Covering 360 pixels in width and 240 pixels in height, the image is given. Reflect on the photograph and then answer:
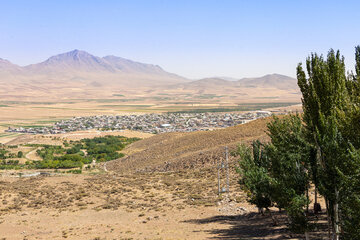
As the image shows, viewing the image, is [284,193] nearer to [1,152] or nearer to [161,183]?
[161,183]

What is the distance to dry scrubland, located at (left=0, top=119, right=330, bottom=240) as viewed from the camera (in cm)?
2000

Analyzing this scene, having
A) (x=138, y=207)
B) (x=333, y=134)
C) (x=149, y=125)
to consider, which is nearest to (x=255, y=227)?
(x=333, y=134)

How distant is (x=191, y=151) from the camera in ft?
167

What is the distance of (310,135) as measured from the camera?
12.9 m

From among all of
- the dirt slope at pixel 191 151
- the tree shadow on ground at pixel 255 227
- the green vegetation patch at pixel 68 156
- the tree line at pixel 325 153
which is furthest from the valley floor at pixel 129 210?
the green vegetation patch at pixel 68 156

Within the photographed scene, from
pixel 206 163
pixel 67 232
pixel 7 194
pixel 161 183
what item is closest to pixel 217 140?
pixel 206 163

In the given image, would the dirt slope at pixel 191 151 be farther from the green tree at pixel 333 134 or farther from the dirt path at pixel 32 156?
the green tree at pixel 333 134

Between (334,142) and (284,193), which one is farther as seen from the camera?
(284,193)

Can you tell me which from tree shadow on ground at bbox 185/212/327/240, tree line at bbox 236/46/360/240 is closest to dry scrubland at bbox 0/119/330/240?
tree shadow on ground at bbox 185/212/327/240

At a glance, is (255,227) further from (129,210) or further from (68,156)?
(68,156)

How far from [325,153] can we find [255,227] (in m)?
8.89

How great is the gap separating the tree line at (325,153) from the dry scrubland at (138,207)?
14.7 feet

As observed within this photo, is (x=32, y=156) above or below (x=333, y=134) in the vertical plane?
below

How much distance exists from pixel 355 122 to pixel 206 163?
29.9 meters
